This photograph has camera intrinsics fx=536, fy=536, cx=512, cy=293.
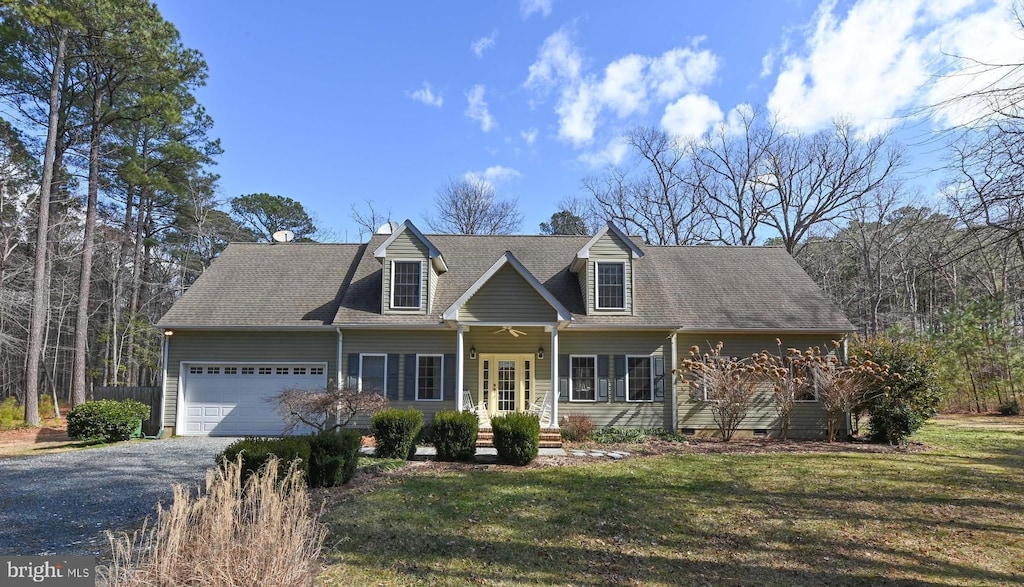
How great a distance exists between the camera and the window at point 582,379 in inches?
563

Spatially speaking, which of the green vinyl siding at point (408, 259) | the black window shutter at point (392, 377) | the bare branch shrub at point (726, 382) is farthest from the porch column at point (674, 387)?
the black window shutter at point (392, 377)

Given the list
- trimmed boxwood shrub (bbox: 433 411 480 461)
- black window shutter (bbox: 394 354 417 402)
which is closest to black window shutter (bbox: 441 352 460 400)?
black window shutter (bbox: 394 354 417 402)

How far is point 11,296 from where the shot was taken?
19688 mm

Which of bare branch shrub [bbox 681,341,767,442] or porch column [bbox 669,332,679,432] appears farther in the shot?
porch column [bbox 669,332,679,432]

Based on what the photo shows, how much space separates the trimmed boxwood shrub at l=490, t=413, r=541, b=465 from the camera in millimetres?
10008

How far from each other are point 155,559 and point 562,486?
18.8 ft

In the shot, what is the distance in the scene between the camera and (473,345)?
578 inches

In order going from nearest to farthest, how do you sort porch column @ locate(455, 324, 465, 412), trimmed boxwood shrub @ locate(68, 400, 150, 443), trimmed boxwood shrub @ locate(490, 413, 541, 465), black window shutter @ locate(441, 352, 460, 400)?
trimmed boxwood shrub @ locate(490, 413, 541, 465) < porch column @ locate(455, 324, 465, 412) < trimmed boxwood shrub @ locate(68, 400, 150, 443) < black window shutter @ locate(441, 352, 460, 400)

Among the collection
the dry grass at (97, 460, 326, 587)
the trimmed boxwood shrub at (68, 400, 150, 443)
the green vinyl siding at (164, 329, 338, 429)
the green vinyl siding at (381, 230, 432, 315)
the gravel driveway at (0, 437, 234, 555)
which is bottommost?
the gravel driveway at (0, 437, 234, 555)

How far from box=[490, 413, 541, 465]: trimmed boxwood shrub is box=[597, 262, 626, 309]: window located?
548cm

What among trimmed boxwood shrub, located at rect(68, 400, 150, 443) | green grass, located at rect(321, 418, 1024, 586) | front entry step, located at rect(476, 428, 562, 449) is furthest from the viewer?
trimmed boxwood shrub, located at rect(68, 400, 150, 443)

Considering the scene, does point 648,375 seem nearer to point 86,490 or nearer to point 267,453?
point 267,453

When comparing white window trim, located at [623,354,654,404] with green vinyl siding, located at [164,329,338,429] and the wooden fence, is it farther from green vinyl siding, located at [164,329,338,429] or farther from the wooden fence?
the wooden fence

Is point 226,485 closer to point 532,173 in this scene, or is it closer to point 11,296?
point 532,173
